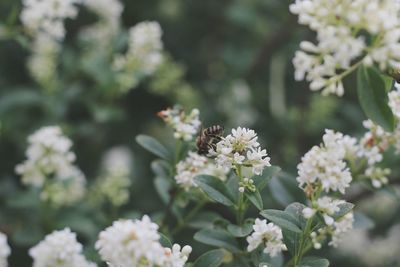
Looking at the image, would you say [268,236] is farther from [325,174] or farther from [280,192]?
[280,192]

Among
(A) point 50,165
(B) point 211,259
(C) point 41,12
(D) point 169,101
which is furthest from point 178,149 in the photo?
(D) point 169,101

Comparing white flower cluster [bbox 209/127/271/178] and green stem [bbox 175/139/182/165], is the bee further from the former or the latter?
white flower cluster [bbox 209/127/271/178]

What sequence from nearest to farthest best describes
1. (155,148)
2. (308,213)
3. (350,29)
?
1. (350,29)
2. (308,213)
3. (155,148)

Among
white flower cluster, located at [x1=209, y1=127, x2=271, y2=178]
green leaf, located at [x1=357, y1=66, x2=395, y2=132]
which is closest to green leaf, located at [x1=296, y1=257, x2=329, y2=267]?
white flower cluster, located at [x1=209, y1=127, x2=271, y2=178]

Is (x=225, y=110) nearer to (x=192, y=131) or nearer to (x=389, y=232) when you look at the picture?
(x=389, y=232)

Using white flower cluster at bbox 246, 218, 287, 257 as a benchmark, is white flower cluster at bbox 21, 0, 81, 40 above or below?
above
